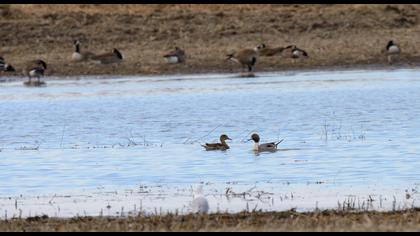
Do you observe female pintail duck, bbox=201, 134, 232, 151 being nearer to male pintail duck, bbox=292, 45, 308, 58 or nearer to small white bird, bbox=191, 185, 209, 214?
small white bird, bbox=191, 185, 209, 214

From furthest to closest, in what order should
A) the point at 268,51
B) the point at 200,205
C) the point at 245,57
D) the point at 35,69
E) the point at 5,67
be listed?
the point at 268,51
the point at 5,67
the point at 245,57
the point at 35,69
the point at 200,205

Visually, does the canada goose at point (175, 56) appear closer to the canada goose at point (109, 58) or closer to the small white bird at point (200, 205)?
the canada goose at point (109, 58)

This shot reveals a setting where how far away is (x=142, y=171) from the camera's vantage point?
14336 millimetres

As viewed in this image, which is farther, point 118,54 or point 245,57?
point 118,54

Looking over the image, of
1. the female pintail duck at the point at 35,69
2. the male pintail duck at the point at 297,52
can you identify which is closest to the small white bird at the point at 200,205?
the female pintail duck at the point at 35,69

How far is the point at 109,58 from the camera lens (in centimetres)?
2983

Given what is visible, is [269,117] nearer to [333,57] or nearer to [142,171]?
[142,171]

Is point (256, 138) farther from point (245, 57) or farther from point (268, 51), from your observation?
point (268, 51)

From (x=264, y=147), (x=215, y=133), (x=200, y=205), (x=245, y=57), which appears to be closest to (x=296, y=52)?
(x=245, y=57)

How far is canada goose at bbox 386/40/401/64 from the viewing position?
30.9 meters

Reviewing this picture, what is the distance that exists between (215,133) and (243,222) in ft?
31.3

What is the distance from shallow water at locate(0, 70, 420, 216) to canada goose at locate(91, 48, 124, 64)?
53cm

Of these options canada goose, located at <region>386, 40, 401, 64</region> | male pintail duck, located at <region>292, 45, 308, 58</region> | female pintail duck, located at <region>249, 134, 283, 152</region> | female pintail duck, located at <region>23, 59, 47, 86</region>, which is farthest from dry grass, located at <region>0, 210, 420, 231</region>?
canada goose, located at <region>386, 40, 401, 64</region>

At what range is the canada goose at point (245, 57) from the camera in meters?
29.4
